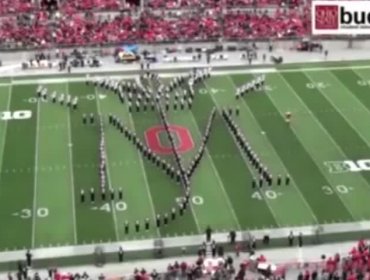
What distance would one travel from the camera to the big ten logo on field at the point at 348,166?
31.5 meters

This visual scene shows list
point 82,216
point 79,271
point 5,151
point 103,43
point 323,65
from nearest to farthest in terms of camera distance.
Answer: point 79,271, point 82,216, point 5,151, point 323,65, point 103,43

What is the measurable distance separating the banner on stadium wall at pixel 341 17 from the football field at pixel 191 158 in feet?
15.1

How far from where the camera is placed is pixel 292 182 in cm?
3061

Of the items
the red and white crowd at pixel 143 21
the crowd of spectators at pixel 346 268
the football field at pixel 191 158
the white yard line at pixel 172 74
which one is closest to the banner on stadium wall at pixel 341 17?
the red and white crowd at pixel 143 21

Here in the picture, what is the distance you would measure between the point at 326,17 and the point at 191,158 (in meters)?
15.8

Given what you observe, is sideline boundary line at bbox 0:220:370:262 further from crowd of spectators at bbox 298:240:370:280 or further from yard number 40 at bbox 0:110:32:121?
yard number 40 at bbox 0:110:32:121

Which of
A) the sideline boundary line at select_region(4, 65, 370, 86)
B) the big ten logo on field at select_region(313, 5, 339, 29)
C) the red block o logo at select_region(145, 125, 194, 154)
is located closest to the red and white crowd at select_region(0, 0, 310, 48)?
the big ten logo on field at select_region(313, 5, 339, 29)

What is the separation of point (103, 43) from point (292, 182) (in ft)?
60.3

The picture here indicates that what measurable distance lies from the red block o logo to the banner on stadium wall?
1325 centimetres

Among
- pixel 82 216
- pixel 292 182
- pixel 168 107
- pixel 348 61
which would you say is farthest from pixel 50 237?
pixel 348 61

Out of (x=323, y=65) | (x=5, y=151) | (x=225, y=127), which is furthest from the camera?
(x=323, y=65)

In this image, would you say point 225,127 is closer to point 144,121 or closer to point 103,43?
point 144,121

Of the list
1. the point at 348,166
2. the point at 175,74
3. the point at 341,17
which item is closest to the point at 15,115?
the point at 175,74

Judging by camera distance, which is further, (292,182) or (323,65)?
(323,65)
